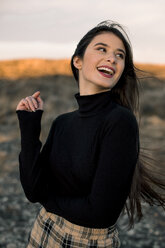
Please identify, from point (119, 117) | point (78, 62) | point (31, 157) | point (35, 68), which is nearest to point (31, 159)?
point (31, 157)

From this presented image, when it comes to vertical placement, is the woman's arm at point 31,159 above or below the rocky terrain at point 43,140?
above

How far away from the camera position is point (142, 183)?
90.0 inches

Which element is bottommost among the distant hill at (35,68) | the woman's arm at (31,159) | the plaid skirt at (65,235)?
the distant hill at (35,68)

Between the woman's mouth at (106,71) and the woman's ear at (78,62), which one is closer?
the woman's mouth at (106,71)

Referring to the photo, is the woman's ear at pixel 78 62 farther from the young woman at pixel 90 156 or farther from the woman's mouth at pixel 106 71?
the woman's mouth at pixel 106 71

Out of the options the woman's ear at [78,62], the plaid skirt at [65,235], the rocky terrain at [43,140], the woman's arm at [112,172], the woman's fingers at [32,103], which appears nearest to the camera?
the woman's arm at [112,172]

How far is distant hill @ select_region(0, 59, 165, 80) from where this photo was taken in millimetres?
36781

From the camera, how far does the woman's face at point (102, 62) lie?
1.99 m

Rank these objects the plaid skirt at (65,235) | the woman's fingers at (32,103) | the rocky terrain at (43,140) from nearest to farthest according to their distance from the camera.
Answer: the plaid skirt at (65,235), the woman's fingers at (32,103), the rocky terrain at (43,140)

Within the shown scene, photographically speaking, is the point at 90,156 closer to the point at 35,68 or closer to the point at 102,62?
the point at 102,62

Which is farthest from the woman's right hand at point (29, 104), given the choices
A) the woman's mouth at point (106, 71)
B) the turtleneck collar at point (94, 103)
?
the woman's mouth at point (106, 71)

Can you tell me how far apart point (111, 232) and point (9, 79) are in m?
34.9

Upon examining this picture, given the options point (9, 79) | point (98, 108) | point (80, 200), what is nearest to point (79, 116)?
point (98, 108)

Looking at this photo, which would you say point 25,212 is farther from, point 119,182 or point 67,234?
point 119,182
